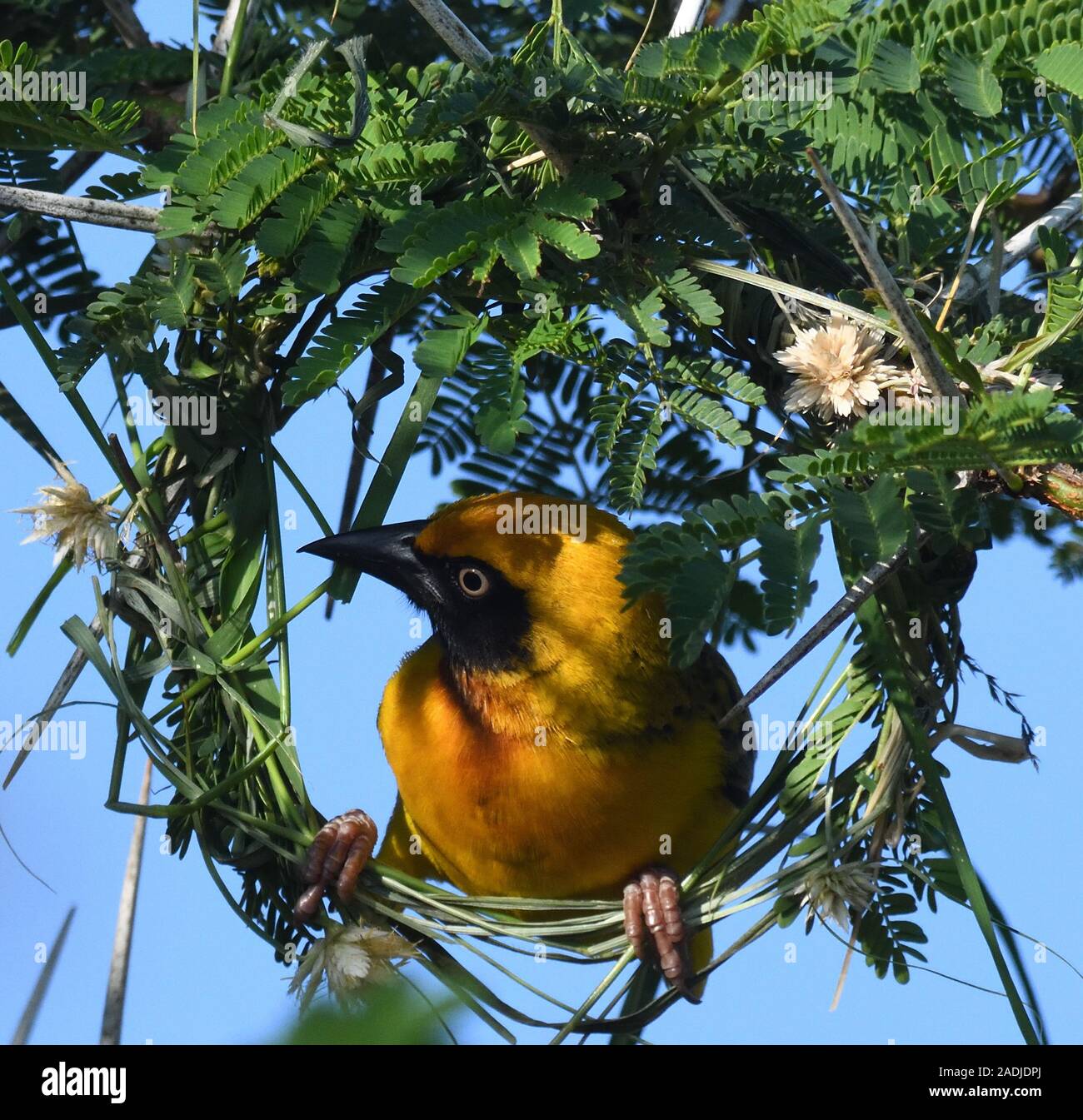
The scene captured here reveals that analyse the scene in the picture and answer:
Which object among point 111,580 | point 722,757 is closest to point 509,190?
point 111,580

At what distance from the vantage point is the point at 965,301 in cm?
310

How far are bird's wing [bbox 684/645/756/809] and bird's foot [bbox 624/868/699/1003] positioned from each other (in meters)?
0.47

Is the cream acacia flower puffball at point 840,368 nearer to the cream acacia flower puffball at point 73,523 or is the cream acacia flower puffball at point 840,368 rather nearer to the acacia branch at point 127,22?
the cream acacia flower puffball at point 73,523

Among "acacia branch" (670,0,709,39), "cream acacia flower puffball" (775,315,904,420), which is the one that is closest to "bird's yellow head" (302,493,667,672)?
"cream acacia flower puffball" (775,315,904,420)

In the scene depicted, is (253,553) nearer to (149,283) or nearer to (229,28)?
(149,283)

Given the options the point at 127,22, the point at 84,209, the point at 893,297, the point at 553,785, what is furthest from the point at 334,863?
the point at 127,22

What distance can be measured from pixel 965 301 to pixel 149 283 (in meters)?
1.87

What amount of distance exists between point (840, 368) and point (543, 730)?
1.17 m

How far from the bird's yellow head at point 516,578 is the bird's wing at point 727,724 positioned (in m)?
0.24

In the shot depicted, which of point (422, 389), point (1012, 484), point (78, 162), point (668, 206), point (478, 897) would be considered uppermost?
point (78, 162)

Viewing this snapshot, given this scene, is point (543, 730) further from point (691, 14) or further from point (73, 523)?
point (691, 14)

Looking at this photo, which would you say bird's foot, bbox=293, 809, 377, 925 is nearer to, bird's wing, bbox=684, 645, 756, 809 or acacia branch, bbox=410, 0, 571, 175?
bird's wing, bbox=684, 645, 756, 809

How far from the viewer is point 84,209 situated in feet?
9.57

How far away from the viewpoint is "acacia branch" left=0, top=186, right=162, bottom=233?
2889mm
